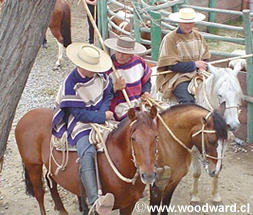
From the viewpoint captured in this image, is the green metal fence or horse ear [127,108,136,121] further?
the green metal fence

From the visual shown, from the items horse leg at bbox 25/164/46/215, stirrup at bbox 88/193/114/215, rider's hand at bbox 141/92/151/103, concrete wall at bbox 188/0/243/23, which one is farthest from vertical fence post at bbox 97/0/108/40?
stirrup at bbox 88/193/114/215

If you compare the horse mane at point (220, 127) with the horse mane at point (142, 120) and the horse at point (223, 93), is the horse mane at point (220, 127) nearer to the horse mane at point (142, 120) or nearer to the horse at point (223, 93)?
the horse at point (223, 93)

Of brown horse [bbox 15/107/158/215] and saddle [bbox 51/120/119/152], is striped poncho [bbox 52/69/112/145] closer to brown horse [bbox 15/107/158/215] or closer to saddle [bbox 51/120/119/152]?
saddle [bbox 51/120/119/152]

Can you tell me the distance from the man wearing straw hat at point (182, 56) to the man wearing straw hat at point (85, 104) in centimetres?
116

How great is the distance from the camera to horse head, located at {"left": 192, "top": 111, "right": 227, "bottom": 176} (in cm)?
409

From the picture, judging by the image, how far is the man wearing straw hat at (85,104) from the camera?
4.05m

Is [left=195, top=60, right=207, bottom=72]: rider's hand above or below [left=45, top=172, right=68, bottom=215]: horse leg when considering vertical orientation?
above

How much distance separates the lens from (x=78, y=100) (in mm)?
4164

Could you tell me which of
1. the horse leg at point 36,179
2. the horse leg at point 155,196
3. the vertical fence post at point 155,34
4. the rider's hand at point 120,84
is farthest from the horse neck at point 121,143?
the vertical fence post at point 155,34

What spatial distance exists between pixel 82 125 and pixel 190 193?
2050 mm

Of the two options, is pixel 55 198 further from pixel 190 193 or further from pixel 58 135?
pixel 190 193

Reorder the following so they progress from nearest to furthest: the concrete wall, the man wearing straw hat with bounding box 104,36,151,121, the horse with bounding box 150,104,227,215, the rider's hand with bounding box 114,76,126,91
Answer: the horse with bounding box 150,104,227,215, the rider's hand with bounding box 114,76,126,91, the man wearing straw hat with bounding box 104,36,151,121, the concrete wall

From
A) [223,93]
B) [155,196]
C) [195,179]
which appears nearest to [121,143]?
[155,196]

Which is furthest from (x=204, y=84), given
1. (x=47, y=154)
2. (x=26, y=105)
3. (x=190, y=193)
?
(x=26, y=105)
